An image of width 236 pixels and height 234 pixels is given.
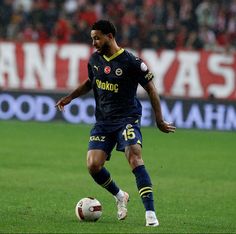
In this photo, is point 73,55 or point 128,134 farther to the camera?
point 73,55

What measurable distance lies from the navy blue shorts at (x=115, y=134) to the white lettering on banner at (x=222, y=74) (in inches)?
608

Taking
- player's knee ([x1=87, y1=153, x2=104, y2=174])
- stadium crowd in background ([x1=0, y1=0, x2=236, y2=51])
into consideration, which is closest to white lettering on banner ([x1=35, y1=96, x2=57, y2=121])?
stadium crowd in background ([x1=0, y1=0, x2=236, y2=51])

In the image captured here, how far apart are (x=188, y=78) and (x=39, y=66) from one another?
4327 mm

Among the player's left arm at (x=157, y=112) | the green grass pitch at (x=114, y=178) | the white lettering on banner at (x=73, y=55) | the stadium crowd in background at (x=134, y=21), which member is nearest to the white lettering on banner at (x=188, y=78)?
the stadium crowd in background at (x=134, y=21)

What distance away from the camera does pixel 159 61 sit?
82.5ft

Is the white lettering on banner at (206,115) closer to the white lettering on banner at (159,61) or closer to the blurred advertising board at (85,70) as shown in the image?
the blurred advertising board at (85,70)

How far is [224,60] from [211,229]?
52.8ft

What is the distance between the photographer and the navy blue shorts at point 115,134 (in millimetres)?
9453

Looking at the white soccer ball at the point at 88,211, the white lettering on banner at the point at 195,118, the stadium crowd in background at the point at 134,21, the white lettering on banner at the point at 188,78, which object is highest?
the white soccer ball at the point at 88,211

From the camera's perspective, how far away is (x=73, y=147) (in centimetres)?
1892

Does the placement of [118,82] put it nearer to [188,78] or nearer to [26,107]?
Answer: [26,107]

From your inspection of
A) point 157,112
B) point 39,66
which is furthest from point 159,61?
point 157,112

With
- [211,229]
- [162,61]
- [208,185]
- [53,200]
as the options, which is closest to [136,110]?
[211,229]

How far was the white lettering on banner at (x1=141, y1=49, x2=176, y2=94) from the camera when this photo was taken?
24.9m
